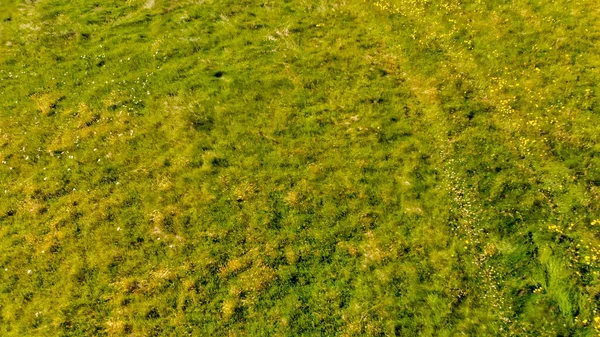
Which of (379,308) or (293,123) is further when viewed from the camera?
(293,123)

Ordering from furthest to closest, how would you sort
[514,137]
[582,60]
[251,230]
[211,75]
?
[211,75]
[582,60]
[514,137]
[251,230]

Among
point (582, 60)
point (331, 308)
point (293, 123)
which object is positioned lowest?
point (331, 308)

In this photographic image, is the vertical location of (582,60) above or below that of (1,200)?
above

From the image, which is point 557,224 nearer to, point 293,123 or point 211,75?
point 293,123

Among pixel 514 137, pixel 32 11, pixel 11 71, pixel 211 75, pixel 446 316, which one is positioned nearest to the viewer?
pixel 446 316

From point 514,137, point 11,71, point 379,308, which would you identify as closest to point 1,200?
point 11,71

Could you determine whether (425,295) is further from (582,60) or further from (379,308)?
(582,60)

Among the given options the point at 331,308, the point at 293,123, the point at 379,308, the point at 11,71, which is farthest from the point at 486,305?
the point at 11,71
